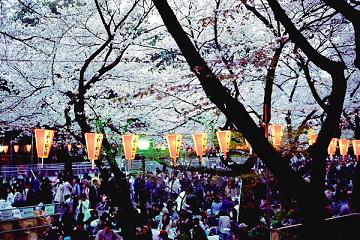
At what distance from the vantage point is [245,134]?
15.2 feet

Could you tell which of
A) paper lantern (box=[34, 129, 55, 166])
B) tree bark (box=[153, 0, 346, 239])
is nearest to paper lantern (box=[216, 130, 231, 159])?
paper lantern (box=[34, 129, 55, 166])

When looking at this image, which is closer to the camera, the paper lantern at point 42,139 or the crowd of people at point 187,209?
the crowd of people at point 187,209

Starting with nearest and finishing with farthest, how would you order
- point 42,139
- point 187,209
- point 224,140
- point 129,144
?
point 42,139 < point 224,140 < point 129,144 < point 187,209

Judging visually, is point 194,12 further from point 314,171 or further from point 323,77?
point 314,171

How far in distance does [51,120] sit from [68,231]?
7732mm

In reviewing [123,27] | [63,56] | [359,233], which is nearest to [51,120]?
[63,56]

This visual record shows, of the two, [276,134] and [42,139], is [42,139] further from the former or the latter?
[276,134]

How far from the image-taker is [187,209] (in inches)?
522

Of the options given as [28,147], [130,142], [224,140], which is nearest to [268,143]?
[224,140]

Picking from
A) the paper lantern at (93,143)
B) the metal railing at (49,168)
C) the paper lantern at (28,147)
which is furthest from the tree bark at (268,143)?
the paper lantern at (28,147)

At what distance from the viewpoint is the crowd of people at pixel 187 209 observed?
9727 mm

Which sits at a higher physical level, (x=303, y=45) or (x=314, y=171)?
(x=303, y=45)

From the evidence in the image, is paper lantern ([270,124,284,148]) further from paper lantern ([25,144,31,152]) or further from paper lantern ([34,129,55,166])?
paper lantern ([25,144,31,152])

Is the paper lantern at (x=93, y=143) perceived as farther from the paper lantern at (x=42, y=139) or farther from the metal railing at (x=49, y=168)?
the metal railing at (x=49, y=168)
